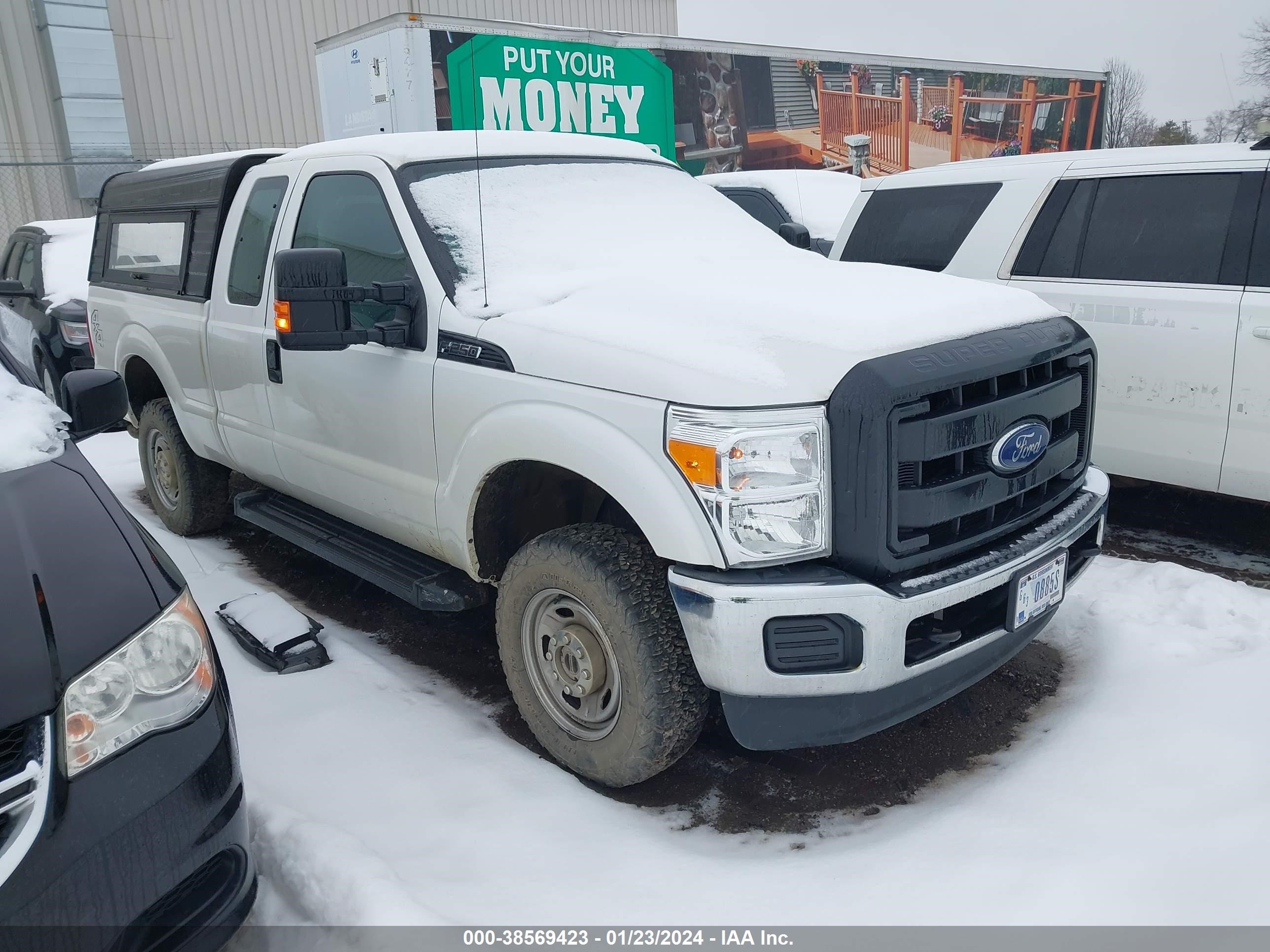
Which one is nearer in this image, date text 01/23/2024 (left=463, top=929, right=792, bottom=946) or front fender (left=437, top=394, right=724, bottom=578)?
date text 01/23/2024 (left=463, top=929, right=792, bottom=946)

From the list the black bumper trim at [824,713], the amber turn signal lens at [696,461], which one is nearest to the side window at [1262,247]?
the black bumper trim at [824,713]

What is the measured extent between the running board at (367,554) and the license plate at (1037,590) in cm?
172

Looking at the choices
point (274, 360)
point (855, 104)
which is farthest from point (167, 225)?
point (855, 104)

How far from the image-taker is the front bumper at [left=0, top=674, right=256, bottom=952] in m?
1.69

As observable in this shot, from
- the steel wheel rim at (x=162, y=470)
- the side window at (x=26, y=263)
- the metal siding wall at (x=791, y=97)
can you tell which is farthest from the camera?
the metal siding wall at (x=791, y=97)

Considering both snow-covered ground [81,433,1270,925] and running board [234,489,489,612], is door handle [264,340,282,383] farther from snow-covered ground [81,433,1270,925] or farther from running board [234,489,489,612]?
snow-covered ground [81,433,1270,925]

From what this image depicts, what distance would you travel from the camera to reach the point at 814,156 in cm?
1636

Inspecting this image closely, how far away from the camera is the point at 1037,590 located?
2.77 meters

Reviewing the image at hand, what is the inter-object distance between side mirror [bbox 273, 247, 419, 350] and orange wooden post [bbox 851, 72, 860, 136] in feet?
48.2

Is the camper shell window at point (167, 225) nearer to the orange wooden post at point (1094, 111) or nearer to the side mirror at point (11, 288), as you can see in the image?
the side mirror at point (11, 288)

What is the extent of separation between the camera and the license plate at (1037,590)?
8.82 feet

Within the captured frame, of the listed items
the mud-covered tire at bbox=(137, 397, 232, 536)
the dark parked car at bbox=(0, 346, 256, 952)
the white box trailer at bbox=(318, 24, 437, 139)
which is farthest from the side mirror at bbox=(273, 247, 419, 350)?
the white box trailer at bbox=(318, 24, 437, 139)

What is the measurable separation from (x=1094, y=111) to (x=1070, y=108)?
1.02 meters

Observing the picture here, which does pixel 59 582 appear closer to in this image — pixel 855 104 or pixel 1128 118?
pixel 855 104
